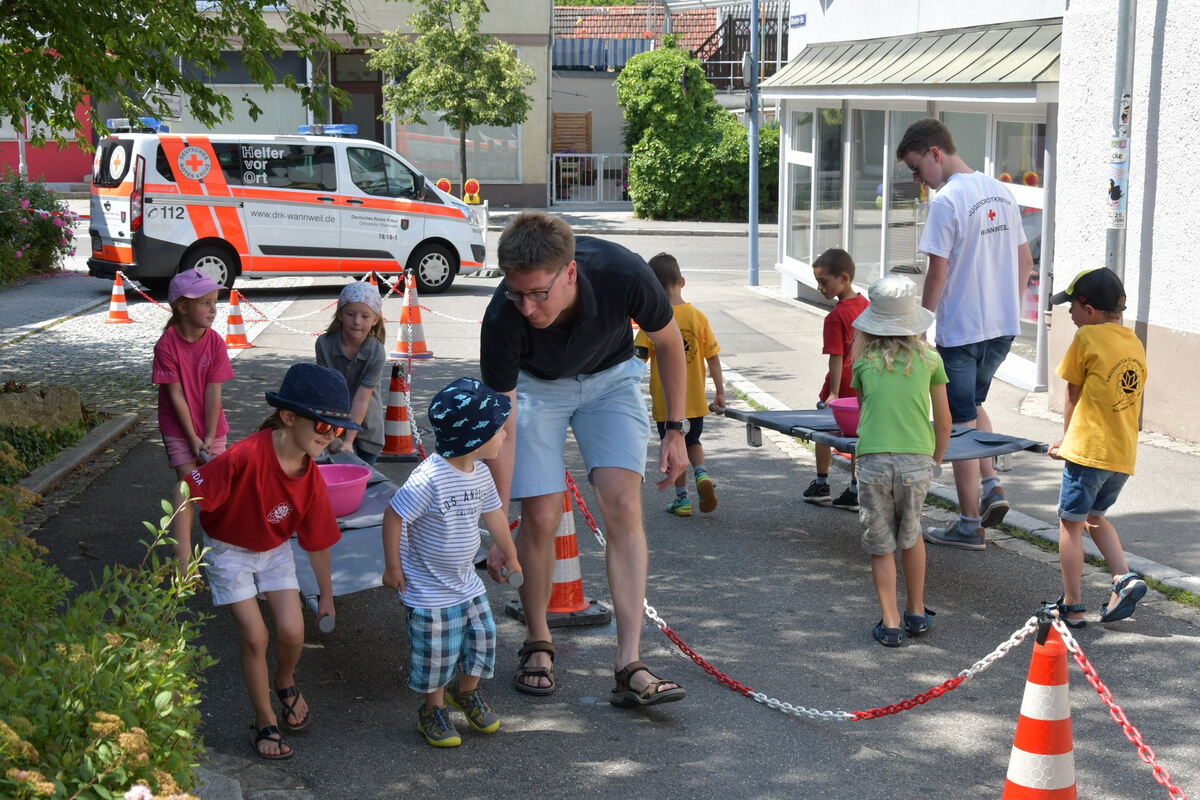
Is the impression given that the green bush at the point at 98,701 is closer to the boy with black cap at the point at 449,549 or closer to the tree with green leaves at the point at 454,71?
the boy with black cap at the point at 449,549

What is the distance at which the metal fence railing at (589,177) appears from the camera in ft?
113

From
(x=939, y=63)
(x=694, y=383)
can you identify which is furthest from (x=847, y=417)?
(x=939, y=63)

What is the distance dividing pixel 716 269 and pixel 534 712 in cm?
1824

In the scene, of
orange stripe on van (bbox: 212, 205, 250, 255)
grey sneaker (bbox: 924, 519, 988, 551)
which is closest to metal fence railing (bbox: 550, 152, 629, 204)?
orange stripe on van (bbox: 212, 205, 250, 255)

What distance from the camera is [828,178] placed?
1697cm

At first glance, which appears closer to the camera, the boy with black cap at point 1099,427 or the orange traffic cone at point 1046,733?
the orange traffic cone at point 1046,733

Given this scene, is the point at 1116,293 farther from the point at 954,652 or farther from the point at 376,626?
the point at 376,626

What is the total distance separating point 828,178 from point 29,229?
11813 millimetres

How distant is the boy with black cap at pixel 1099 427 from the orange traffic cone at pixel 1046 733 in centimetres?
202

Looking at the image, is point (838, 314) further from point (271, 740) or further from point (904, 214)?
point (904, 214)

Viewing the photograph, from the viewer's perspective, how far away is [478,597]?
467 cm

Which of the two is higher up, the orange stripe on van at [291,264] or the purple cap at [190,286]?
the purple cap at [190,286]

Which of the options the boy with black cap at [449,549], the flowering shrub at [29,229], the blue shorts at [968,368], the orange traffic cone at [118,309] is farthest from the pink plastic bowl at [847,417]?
the flowering shrub at [29,229]

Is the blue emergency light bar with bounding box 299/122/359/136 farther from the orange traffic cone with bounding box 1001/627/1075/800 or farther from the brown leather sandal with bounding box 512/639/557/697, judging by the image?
the orange traffic cone with bounding box 1001/627/1075/800
